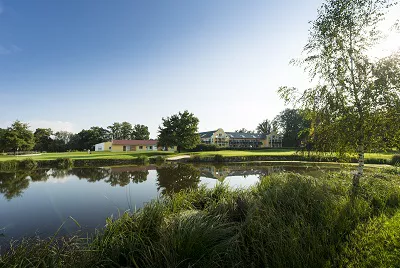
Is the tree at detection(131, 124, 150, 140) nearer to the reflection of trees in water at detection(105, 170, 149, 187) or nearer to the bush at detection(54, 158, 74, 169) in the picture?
the bush at detection(54, 158, 74, 169)

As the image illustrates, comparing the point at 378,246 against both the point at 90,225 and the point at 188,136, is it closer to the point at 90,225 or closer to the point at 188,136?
the point at 90,225

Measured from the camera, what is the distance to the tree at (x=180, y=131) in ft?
124

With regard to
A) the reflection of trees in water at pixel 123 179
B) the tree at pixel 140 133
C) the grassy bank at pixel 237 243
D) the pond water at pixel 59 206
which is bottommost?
the reflection of trees in water at pixel 123 179

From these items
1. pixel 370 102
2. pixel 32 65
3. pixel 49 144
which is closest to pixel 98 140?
pixel 49 144

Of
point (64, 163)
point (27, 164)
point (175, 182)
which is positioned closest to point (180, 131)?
point (64, 163)

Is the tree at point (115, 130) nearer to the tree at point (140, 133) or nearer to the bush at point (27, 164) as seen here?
the tree at point (140, 133)

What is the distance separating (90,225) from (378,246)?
6.85 metres

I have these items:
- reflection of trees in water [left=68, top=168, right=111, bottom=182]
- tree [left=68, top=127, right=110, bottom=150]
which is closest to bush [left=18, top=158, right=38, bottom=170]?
reflection of trees in water [left=68, top=168, right=111, bottom=182]

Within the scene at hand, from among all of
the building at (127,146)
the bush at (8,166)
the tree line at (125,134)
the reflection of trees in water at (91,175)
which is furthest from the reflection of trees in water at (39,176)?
the building at (127,146)

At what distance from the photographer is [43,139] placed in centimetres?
5884

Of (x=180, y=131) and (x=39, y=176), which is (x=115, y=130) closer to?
(x=180, y=131)

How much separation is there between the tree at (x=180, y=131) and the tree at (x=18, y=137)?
2500cm

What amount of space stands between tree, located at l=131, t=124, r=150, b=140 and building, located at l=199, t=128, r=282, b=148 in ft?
60.1

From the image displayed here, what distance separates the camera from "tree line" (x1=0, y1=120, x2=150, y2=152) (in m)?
38.8
